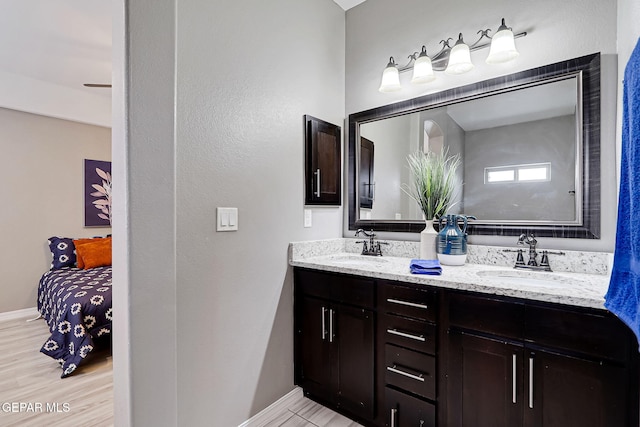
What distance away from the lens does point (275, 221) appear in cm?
186

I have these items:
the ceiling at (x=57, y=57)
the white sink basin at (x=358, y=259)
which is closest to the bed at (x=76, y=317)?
the white sink basin at (x=358, y=259)

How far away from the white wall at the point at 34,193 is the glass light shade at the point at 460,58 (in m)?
4.53

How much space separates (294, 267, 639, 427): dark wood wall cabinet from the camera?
1063 millimetres

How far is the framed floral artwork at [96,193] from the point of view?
408 centimetres

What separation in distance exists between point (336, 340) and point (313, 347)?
0.68 ft

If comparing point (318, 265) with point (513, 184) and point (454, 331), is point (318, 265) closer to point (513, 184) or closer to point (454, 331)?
point (454, 331)

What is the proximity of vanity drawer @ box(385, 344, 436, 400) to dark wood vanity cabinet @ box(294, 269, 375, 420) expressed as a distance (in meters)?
0.10

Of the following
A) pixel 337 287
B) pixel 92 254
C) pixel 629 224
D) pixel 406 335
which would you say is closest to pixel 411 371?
pixel 406 335

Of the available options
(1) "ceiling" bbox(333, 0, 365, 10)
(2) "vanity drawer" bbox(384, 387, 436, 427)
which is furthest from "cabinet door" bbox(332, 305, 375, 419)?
(1) "ceiling" bbox(333, 0, 365, 10)

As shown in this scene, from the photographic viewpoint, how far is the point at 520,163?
1700 millimetres

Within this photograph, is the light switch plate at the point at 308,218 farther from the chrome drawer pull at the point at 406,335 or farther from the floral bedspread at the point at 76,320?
the floral bedspread at the point at 76,320

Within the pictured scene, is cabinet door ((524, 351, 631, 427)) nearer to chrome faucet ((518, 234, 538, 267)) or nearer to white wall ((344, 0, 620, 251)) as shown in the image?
chrome faucet ((518, 234, 538, 267))

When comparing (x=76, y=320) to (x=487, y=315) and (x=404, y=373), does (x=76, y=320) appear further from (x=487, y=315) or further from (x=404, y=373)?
(x=487, y=315)

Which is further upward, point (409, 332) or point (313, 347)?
point (409, 332)
